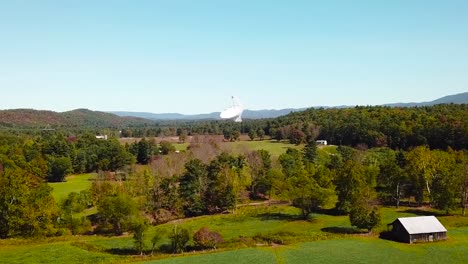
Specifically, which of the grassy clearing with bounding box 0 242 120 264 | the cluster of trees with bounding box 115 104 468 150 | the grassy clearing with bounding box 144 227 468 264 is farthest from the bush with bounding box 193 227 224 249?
A: the cluster of trees with bounding box 115 104 468 150

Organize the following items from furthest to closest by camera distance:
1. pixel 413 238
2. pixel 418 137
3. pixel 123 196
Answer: pixel 418 137 → pixel 123 196 → pixel 413 238

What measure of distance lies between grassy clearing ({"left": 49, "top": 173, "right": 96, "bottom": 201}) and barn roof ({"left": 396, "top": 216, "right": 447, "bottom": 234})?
2805 inches

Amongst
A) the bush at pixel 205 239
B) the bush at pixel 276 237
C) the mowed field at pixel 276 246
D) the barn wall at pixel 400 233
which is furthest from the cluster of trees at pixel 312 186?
the bush at pixel 205 239

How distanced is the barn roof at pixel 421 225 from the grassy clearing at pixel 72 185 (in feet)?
234

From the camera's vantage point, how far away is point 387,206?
8744cm

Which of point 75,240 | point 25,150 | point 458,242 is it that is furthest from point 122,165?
point 458,242

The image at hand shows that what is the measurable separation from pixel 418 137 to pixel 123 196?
96.5 m

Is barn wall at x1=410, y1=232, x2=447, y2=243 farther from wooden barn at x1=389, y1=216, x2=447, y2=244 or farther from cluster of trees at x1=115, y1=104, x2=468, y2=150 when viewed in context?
cluster of trees at x1=115, y1=104, x2=468, y2=150

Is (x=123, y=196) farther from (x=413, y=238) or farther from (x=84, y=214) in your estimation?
(x=413, y=238)

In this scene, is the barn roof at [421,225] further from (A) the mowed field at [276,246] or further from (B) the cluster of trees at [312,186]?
(B) the cluster of trees at [312,186]

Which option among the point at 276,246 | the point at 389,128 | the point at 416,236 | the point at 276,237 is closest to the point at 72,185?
the point at 276,237

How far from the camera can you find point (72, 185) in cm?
11631

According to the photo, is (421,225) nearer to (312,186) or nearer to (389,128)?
(312,186)

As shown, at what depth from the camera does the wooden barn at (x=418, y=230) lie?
62.0 m
